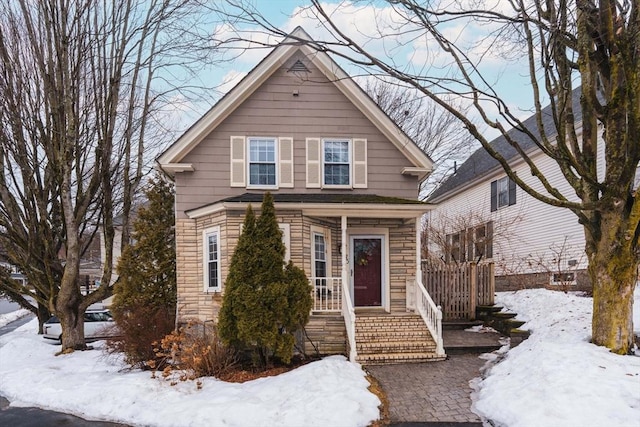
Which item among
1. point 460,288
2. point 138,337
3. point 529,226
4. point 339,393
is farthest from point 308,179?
point 529,226

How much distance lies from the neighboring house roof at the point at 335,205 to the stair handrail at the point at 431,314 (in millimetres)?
1736

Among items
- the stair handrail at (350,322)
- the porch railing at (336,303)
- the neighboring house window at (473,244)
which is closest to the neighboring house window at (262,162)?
the porch railing at (336,303)

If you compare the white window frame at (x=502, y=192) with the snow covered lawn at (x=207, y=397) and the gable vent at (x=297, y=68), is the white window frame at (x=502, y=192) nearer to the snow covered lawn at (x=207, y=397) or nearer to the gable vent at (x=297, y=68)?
the gable vent at (x=297, y=68)

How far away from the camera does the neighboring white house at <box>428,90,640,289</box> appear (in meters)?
14.2

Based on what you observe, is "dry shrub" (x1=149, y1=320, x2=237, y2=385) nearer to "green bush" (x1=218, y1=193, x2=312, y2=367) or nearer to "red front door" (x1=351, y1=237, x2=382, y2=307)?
"green bush" (x1=218, y1=193, x2=312, y2=367)

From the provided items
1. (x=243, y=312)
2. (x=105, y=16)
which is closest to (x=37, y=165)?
(x=105, y=16)

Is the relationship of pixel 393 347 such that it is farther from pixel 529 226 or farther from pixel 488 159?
pixel 488 159

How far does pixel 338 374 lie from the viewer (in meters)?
6.90

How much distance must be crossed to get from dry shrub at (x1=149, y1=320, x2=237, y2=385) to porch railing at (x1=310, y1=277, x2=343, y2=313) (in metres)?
2.28

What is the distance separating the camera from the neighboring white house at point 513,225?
14.2 m

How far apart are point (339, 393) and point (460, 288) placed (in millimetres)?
6210

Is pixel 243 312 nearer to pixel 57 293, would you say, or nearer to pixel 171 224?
pixel 171 224

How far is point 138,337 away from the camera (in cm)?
830

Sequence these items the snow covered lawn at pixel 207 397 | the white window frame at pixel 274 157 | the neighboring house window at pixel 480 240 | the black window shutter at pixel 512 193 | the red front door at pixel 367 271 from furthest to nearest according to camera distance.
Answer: the neighboring house window at pixel 480 240 → the black window shutter at pixel 512 193 → the red front door at pixel 367 271 → the white window frame at pixel 274 157 → the snow covered lawn at pixel 207 397
